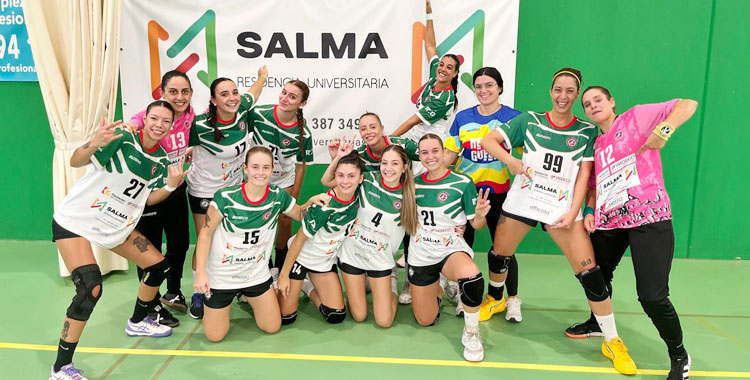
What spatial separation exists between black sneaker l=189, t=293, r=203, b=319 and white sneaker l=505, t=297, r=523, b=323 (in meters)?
2.12

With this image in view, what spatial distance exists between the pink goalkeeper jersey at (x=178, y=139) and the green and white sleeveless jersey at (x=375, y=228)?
47.2 inches

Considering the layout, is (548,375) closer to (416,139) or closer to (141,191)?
(416,139)

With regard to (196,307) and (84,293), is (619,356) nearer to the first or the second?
(196,307)

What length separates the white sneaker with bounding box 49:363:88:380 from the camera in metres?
2.76

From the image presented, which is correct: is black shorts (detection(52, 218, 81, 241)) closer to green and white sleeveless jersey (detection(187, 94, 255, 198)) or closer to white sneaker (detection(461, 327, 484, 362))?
green and white sleeveless jersey (detection(187, 94, 255, 198))

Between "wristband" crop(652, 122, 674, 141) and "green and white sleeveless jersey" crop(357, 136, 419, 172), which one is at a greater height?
"wristband" crop(652, 122, 674, 141)

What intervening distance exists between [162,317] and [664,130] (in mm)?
3182

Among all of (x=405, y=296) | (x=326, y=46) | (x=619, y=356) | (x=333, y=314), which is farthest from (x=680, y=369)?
(x=326, y=46)

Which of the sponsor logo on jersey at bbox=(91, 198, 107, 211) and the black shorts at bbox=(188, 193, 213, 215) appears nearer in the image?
the sponsor logo on jersey at bbox=(91, 198, 107, 211)

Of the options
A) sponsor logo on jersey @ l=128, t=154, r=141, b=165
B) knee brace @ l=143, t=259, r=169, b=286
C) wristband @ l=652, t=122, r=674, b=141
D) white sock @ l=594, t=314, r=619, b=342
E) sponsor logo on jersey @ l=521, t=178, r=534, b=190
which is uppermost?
wristband @ l=652, t=122, r=674, b=141

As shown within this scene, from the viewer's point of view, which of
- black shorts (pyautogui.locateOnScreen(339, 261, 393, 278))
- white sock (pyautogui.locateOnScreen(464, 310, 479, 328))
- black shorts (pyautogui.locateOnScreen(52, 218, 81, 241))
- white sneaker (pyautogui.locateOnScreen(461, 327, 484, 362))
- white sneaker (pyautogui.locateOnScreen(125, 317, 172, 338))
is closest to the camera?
black shorts (pyautogui.locateOnScreen(52, 218, 81, 241))

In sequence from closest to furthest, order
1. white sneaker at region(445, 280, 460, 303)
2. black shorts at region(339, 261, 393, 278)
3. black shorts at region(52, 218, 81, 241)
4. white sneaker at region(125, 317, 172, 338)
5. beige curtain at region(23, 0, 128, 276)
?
1. black shorts at region(52, 218, 81, 241)
2. white sneaker at region(125, 317, 172, 338)
3. black shorts at region(339, 261, 393, 278)
4. white sneaker at region(445, 280, 460, 303)
5. beige curtain at region(23, 0, 128, 276)

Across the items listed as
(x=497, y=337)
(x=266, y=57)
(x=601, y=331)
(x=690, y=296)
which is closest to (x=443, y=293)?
(x=497, y=337)

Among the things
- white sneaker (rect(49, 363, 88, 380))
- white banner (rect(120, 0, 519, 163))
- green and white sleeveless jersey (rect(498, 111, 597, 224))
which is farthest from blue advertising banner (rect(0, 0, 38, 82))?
green and white sleeveless jersey (rect(498, 111, 597, 224))
